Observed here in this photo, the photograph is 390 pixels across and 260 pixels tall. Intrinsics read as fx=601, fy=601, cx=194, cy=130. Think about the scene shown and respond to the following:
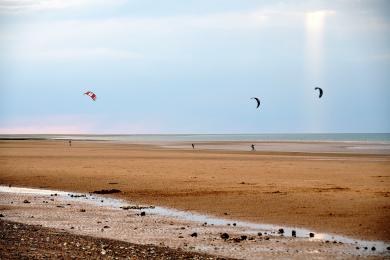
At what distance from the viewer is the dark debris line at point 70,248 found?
13.0 metres

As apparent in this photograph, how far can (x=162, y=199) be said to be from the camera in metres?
25.4

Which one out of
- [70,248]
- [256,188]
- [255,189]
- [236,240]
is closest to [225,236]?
[236,240]

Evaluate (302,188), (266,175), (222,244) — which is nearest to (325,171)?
(266,175)

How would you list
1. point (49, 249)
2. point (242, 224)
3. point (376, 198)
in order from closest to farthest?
point (49, 249) → point (242, 224) → point (376, 198)

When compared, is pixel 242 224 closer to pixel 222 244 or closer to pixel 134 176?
pixel 222 244

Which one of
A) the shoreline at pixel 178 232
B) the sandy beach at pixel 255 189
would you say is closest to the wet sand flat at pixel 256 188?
the sandy beach at pixel 255 189

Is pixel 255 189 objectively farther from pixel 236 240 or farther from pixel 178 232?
pixel 236 240

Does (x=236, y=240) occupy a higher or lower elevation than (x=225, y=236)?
lower

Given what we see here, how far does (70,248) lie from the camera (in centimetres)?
1388

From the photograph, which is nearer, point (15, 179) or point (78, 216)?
point (78, 216)

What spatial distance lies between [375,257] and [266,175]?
21291 millimetres

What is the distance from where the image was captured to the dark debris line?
13.0m

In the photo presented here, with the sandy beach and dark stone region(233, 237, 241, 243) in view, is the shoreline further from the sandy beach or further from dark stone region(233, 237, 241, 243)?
the sandy beach

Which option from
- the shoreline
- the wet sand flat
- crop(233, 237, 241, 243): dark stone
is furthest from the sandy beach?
crop(233, 237, 241, 243): dark stone
